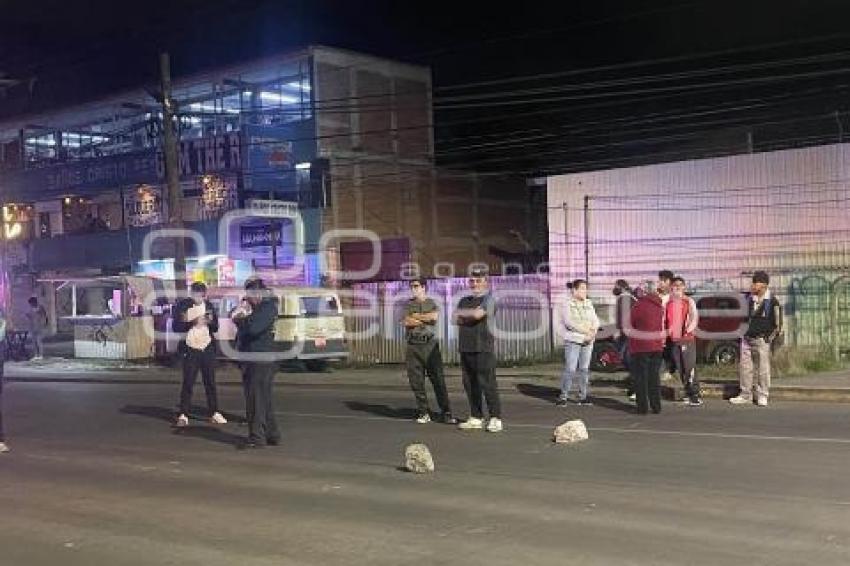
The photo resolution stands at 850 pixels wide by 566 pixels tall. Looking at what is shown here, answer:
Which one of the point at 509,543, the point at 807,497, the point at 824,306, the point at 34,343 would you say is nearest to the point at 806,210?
the point at 824,306

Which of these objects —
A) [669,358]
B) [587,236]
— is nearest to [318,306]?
[587,236]

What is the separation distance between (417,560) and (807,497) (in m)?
3.18

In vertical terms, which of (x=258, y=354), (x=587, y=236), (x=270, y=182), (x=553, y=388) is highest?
(x=270, y=182)

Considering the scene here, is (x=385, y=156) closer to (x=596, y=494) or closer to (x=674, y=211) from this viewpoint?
(x=674, y=211)

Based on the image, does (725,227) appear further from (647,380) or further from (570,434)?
(570,434)

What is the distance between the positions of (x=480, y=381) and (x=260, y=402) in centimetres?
250

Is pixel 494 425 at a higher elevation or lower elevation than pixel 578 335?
lower

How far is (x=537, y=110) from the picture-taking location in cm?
4059

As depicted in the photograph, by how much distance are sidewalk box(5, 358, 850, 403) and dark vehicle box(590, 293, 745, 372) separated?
3.41 feet

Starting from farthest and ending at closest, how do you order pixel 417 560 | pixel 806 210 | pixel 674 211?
pixel 674 211 < pixel 806 210 < pixel 417 560

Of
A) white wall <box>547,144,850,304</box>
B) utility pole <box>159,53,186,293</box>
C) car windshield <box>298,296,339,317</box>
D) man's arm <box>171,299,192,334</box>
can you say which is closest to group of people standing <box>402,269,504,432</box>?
man's arm <box>171,299,192,334</box>

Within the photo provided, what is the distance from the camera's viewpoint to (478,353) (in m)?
11.2

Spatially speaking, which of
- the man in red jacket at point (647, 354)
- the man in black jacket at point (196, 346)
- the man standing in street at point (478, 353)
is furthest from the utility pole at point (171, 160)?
the man in red jacket at point (647, 354)

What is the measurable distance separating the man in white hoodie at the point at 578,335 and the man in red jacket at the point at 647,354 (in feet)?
2.60
